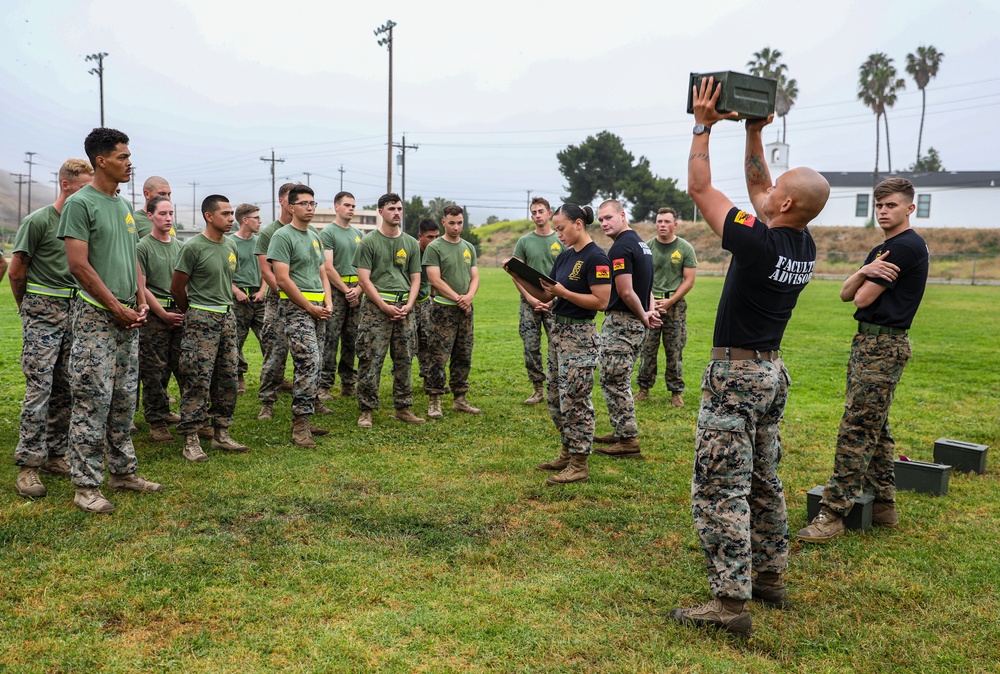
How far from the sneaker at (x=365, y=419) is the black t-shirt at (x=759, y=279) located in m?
4.82

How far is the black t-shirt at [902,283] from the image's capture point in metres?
4.75

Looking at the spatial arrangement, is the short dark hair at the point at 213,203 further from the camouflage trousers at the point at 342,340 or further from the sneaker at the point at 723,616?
the sneaker at the point at 723,616

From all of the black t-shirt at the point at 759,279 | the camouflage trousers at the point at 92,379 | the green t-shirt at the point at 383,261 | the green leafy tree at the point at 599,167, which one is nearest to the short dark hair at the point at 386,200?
the green t-shirt at the point at 383,261

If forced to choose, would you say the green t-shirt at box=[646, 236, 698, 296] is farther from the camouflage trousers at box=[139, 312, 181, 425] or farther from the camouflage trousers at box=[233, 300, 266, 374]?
the camouflage trousers at box=[139, 312, 181, 425]

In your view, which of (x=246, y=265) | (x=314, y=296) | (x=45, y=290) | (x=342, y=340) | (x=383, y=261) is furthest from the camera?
(x=342, y=340)

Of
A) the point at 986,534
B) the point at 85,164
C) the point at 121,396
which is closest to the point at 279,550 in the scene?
the point at 121,396

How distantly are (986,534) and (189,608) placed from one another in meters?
4.92

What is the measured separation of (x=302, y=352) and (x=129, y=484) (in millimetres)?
1885

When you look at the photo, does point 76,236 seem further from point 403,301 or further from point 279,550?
point 403,301

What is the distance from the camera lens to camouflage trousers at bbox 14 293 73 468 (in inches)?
210

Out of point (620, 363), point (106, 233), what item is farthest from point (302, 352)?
point (620, 363)

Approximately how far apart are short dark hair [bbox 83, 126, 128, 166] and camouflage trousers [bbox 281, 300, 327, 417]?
7.48 feet

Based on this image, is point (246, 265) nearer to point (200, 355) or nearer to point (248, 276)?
point (248, 276)

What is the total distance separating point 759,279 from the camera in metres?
3.49
